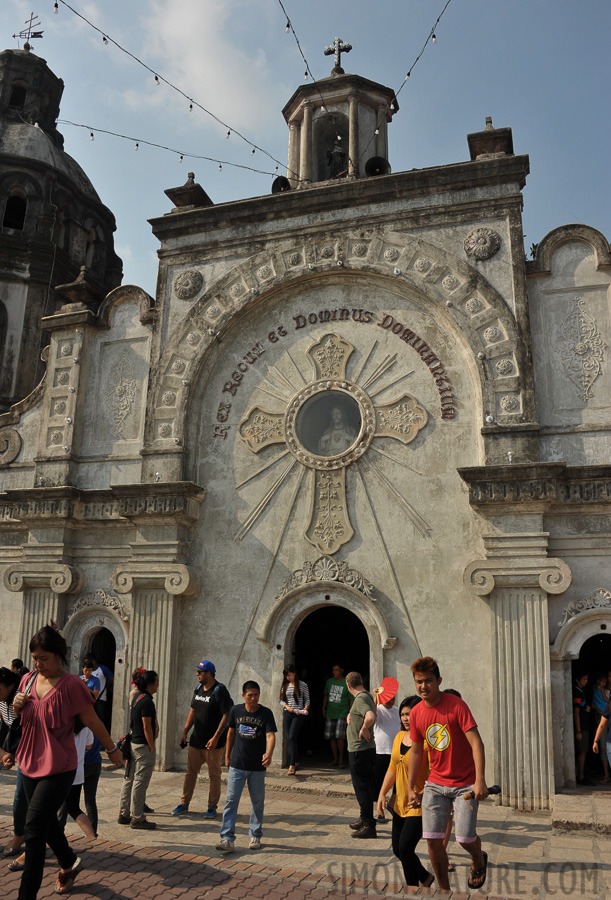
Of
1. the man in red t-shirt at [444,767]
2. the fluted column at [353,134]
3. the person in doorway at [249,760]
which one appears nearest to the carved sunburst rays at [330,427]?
the fluted column at [353,134]

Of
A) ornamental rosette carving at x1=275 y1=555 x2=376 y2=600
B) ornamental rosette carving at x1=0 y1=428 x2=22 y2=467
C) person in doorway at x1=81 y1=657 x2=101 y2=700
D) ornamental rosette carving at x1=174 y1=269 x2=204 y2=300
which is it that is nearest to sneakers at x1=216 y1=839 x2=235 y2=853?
person in doorway at x1=81 y1=657 x2=101 y2=700

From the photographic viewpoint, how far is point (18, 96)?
72.5 ft

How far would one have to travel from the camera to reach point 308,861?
7410 millimetres

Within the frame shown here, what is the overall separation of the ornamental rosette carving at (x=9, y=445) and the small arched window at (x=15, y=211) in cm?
758

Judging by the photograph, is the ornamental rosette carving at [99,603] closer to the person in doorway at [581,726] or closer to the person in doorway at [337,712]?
the person in doorway at [337,712]

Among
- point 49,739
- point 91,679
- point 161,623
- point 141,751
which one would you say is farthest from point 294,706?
point 49,739

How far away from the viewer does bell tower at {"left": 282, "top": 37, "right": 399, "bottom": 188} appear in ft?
50.7

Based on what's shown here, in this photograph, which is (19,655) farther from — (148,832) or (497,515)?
(497,515)

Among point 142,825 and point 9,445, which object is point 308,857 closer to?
point 142,825

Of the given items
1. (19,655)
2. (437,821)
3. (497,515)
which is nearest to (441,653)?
(497,515)

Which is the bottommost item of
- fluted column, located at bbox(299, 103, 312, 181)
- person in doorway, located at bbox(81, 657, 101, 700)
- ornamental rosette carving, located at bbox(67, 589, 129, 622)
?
person in doorway, located at bbox(81, 657, 101, 700)

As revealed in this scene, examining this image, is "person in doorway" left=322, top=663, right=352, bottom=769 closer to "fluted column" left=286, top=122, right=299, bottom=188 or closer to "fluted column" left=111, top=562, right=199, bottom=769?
"fluted column" left=111, top=562, right=199, bottom=769

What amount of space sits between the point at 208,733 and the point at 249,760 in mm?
1612

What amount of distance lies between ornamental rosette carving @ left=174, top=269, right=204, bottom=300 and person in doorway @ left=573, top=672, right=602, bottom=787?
9611mm
